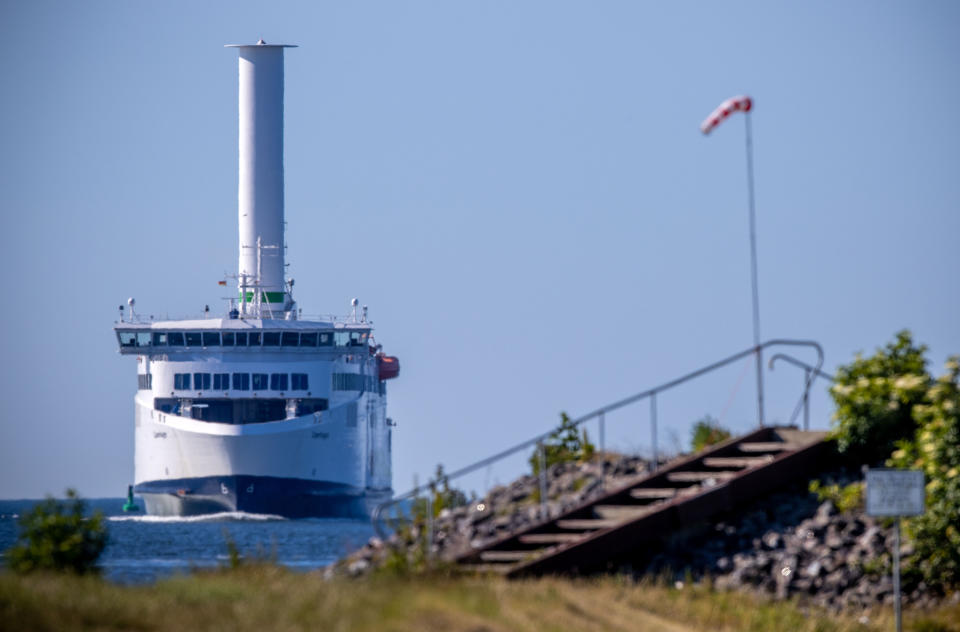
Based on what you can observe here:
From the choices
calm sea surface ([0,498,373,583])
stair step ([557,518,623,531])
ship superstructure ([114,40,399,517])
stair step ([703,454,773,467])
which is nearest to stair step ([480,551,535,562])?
stair step ([557,518,623,531])

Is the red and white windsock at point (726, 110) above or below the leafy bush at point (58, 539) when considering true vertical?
above

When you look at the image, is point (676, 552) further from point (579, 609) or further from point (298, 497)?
point (298, 497)

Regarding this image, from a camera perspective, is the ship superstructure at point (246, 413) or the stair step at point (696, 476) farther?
the ship superstructure at point (246, 413)

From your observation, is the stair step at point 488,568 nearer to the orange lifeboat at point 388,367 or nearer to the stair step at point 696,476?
the stair step at point 696,476

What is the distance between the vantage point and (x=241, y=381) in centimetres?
8856

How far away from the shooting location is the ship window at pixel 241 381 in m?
88.4

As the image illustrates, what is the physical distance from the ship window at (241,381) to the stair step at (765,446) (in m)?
65.5

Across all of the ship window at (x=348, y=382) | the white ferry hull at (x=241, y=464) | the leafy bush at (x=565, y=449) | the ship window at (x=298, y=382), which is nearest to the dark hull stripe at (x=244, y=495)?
the white ferry hull at (x=241, y=464)

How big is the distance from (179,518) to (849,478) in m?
70.6

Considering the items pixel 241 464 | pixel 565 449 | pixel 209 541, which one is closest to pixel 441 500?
pixel 565 449

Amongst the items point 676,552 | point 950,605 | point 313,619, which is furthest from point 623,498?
point 313,619

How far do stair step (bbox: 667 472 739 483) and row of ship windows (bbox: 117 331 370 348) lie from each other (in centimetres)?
6593

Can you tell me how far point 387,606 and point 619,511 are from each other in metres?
7.65

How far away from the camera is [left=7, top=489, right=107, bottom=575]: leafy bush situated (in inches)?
802
